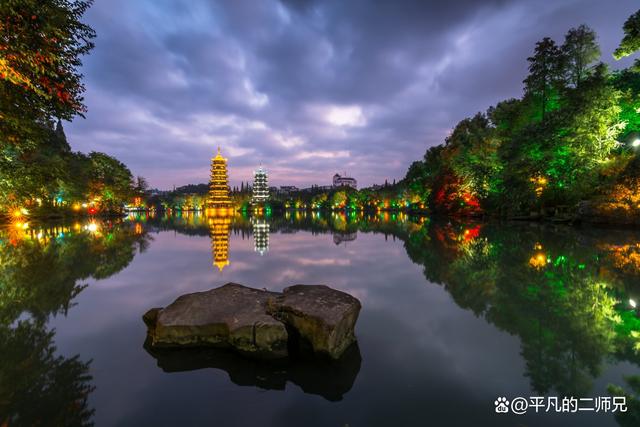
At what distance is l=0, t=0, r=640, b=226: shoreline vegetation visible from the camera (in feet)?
24.6

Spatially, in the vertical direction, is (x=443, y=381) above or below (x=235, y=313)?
below

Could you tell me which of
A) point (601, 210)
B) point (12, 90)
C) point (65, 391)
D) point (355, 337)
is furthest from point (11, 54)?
point (601, 210)

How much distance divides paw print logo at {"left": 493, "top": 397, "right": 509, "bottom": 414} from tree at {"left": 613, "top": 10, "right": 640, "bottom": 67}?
103 feet

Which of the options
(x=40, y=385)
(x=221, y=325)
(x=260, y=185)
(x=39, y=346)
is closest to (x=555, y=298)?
(x=221, y=325)

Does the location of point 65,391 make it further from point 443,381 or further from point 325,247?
point 325,247

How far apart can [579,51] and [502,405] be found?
48797 mm

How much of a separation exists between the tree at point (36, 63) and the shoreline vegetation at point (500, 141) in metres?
0.03

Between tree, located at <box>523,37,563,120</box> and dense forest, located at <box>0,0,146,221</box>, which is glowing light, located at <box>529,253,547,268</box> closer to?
dense forest, located at <box>0,0,146,221</box>

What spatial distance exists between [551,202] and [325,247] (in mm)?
27661

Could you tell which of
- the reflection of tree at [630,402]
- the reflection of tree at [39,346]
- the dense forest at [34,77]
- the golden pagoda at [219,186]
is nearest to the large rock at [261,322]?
the reflection of tree at [39,346]

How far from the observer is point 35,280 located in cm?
970

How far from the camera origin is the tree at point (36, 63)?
6109mm

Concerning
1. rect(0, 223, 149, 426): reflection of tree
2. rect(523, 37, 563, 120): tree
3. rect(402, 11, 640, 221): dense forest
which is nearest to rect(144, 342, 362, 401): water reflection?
rect(0, 223, 149, 426): reflection of tree

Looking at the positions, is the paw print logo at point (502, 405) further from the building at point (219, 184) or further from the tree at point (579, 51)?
the building at point (219, 184)
